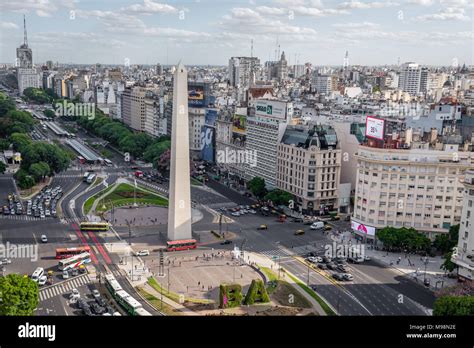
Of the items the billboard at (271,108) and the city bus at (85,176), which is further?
the city bus at (85,176)

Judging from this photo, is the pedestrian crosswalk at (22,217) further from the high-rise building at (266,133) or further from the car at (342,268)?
the car at (342,268)

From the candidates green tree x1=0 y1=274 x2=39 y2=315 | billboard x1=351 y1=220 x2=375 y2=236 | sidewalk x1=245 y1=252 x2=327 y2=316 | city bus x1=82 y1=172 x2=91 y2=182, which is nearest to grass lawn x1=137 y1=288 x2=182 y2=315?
green tree x1=0 y1=274 x2=39 y2=315

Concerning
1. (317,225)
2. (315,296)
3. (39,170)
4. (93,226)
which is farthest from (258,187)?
(39,170)

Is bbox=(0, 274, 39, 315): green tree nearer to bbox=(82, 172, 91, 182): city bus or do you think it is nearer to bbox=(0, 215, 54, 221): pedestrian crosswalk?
bbox=(0, 215, 54, 221): pedestrian crosswalk

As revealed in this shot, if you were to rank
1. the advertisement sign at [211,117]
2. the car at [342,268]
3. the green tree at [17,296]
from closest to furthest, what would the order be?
the green tree at [17,296] → the car at [342,268] → the advertisement sign at [211,117]

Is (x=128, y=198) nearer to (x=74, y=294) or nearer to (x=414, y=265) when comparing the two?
(x=74, y=294)

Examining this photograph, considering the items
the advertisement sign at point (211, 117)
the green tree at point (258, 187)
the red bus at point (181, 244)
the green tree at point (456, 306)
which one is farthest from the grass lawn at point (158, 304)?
Result: the advertisement sign at point (211, 117)

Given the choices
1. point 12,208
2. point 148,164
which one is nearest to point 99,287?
point 12,208
